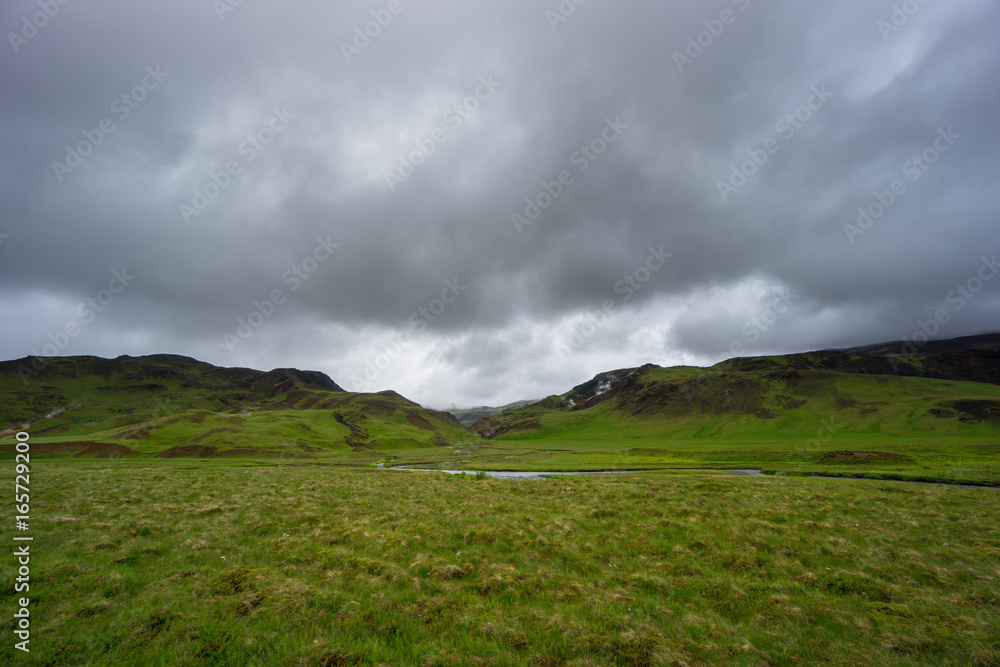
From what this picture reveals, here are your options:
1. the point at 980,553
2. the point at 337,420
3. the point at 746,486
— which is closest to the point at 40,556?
the point at 980,553

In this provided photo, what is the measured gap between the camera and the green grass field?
927 cm

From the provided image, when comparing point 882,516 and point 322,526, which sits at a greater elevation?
point 322,526

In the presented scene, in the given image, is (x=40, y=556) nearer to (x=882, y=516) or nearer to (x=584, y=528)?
(x=584, y=528)

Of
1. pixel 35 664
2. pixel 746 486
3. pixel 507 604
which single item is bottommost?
pixel 746 486

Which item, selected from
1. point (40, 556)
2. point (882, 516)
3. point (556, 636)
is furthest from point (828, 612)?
point (40, 556)

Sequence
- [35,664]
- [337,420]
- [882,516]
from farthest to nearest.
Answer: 1. [337,420]
2. [882,516]
3. [35,664]

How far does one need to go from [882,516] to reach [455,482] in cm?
3086

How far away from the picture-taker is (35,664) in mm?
8266

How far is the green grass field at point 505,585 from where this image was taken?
9266mm

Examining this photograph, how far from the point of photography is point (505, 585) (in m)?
13.0

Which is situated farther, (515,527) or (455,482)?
(455,482)

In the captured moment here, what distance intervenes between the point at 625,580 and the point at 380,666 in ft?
28.3

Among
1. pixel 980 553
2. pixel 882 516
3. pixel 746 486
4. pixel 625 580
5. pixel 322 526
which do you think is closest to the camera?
pixel 625 580

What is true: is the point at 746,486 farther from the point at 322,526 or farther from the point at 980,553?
the point at 322,526
